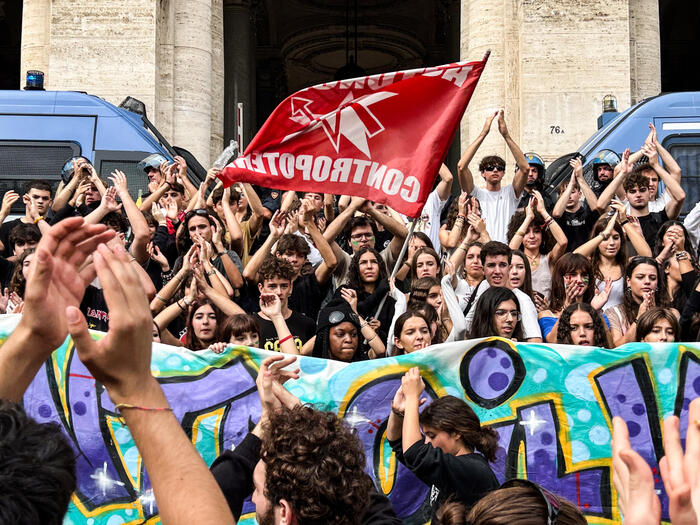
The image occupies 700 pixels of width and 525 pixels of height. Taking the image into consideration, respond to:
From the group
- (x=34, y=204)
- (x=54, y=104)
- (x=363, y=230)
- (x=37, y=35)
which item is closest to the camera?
(x=363, y=230)

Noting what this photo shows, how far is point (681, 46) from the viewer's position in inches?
1211

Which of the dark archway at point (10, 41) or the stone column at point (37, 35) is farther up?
the dark archway at point (10, 41)

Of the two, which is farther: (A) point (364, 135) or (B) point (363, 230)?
(B) point (363, 230)

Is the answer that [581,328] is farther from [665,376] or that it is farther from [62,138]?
[62,138]

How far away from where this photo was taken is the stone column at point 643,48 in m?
17.6

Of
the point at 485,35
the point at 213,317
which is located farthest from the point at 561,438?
the point at 485,35

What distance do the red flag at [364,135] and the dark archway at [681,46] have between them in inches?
961

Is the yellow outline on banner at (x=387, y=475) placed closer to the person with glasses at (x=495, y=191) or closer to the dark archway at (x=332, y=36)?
the person with glasses at (x=495, y=191)

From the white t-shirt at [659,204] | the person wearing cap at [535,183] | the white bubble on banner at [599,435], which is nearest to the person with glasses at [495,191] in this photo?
the person wearing cap at [535,183]

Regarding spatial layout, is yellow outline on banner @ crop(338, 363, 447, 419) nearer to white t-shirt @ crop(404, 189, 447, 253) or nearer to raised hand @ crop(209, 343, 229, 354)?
raised hand @ crop(209, 343, 229, 354)

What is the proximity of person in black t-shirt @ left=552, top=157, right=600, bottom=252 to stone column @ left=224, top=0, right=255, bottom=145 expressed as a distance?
13.6 meters

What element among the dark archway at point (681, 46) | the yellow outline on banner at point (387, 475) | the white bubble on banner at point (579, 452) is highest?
the dark archway at point (681, 46)

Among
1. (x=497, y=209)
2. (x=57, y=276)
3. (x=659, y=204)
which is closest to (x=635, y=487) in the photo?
(x=57, y=276)

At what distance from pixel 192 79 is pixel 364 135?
33.5 feet
